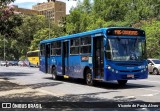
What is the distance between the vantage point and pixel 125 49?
20.1m

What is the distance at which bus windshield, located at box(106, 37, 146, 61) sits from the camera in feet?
65.0

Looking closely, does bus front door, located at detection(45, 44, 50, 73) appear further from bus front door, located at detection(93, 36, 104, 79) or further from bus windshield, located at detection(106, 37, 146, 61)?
bus windshield, located at detection(106, 37, 146, 61)

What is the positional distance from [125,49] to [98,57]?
5.15 feet

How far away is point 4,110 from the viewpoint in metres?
9.73

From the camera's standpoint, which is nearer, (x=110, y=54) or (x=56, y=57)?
(x=110, y=54)

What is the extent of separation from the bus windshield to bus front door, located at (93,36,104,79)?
0.70 m

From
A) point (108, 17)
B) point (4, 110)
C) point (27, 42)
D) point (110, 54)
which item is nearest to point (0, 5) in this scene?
point (110, 54)

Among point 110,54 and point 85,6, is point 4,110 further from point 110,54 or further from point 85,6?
point 85,6

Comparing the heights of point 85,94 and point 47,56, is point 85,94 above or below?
below

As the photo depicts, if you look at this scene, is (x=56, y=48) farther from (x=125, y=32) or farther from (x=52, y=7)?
(x=52, y=7)

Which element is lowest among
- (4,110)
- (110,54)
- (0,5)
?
(4,110)

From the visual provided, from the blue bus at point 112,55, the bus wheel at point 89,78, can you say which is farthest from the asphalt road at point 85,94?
the blue bus at point 112,55

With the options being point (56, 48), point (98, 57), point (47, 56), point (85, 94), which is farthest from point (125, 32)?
point (47, 56)

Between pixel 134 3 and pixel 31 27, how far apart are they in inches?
1172
